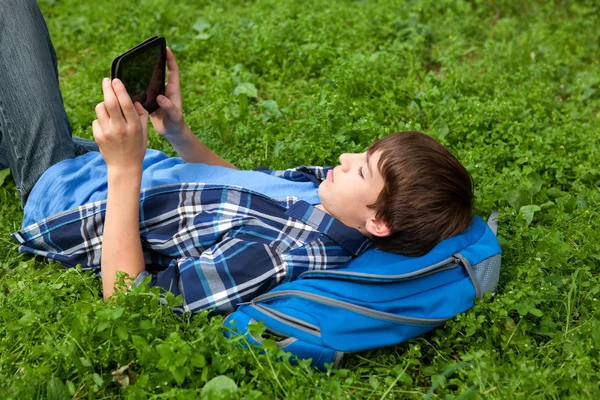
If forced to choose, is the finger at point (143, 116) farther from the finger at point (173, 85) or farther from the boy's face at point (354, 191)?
the boy's face at point (354, 191)

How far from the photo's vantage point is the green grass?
8.10 feet

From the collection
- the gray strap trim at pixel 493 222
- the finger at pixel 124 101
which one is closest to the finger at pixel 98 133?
the finger at pixel 124 101

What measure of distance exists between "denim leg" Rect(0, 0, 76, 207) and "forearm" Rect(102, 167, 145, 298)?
0.60 m

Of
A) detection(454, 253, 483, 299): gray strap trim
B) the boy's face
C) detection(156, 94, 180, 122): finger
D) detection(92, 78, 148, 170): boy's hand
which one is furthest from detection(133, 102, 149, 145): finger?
detection(454, 253, 483, 299): gray strap trim

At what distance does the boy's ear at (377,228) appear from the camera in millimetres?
2713

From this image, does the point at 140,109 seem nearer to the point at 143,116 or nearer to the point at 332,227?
the point at 143,116

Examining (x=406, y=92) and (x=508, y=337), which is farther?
(x=406, y=92)

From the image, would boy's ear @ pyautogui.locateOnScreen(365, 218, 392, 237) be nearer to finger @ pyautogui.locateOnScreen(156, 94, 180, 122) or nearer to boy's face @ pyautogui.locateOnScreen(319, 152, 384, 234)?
boy's face @ pyautogui.locateOnScreen(319, 152, 384, 234)

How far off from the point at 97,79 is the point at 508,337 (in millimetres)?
3449

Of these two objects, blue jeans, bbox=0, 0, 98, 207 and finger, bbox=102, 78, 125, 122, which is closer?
finger, bbox=102, 78, 125, 122

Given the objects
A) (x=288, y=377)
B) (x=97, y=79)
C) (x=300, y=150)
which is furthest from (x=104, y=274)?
(x=97, y=79)

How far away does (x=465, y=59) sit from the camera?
509cm

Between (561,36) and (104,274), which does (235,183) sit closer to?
(104,274)

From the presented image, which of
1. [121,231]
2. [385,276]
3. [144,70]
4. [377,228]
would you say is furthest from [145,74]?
[385,276]
